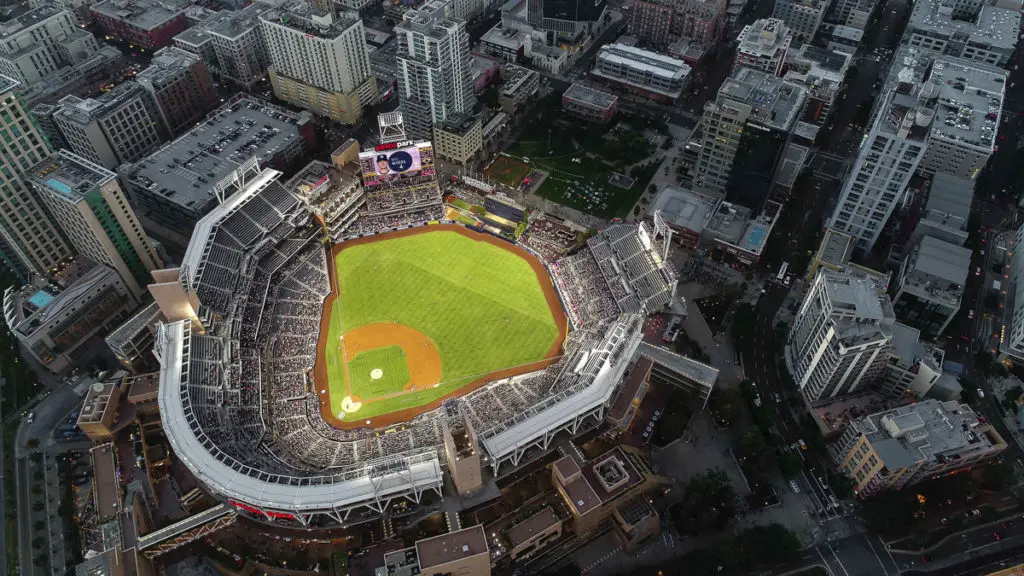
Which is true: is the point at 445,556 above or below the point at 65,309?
below

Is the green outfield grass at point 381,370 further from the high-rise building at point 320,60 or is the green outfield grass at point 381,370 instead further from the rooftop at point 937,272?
the rooftop at point 937,272

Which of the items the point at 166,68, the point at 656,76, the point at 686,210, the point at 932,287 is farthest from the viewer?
the point at 656,76

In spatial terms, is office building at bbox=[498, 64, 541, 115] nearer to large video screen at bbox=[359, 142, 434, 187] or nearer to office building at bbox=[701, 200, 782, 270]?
large video screen at bbox=[359, 142, 434, 187]

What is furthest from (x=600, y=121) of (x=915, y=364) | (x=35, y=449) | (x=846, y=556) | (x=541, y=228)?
(x=35, y=449)

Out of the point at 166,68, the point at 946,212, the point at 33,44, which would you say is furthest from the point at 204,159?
the point at 946,212

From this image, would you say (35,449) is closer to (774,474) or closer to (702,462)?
(702,462)

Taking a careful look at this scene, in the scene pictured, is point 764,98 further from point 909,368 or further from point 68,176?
point 68,176

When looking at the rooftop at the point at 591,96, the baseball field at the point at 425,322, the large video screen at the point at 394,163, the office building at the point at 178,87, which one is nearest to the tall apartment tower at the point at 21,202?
the office building at the point at 178,87

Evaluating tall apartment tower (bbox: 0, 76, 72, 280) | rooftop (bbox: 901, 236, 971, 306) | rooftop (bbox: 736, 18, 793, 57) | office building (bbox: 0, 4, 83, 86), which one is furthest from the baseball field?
office building (bbox: 0, 4, 83, 86)
